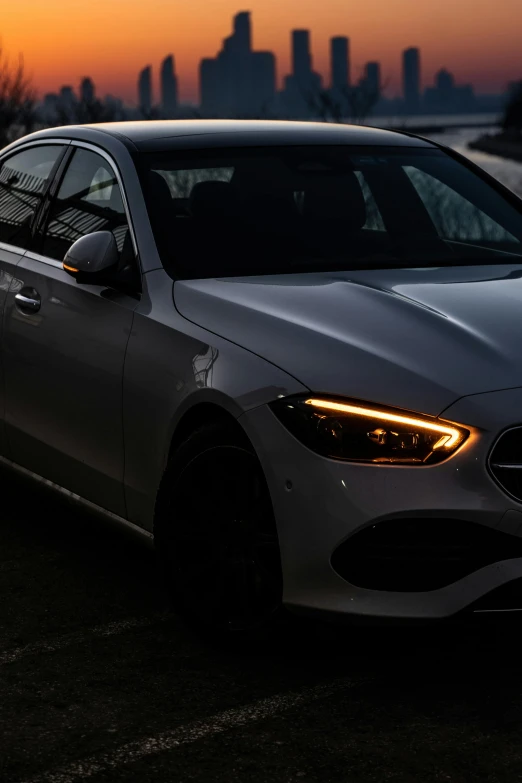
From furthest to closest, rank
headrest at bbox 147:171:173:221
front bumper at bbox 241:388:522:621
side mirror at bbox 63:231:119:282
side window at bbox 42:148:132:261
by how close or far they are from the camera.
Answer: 1. side window at bbox 42:148:132:261
2. headrest at bbox 147:171:173:221
3. side mirror at bbox 63:231:119:282
4. front bumper at bbox 241:388:522:621

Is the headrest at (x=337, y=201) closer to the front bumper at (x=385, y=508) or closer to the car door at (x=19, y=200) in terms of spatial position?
the car door at (x=19, y=200)

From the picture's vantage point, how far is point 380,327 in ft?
13.6

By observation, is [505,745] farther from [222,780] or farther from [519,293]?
[519,293]

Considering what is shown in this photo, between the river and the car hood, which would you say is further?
the river

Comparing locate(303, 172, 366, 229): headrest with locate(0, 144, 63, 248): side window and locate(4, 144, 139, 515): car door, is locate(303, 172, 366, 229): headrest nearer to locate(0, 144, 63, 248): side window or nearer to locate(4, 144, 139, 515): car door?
locate(4, 144, 139, 515): car door

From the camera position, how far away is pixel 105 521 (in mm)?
5121

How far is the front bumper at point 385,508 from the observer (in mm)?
3707

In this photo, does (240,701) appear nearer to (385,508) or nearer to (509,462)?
(385,508)

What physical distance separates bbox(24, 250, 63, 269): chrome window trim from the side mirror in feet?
1.65

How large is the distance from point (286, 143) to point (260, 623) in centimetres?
221

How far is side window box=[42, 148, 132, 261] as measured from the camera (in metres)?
5.30

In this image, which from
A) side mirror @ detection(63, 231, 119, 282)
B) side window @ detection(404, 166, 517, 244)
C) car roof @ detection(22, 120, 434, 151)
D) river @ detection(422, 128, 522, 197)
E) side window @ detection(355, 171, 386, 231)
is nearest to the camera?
side mirror @ detection(63, 231, 119, 282)

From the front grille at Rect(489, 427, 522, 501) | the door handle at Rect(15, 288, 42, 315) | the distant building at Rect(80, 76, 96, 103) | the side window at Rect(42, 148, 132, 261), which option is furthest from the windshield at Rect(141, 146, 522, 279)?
the distant building at Rect(80, 76, 96, 103)

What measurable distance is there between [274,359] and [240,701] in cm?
98
